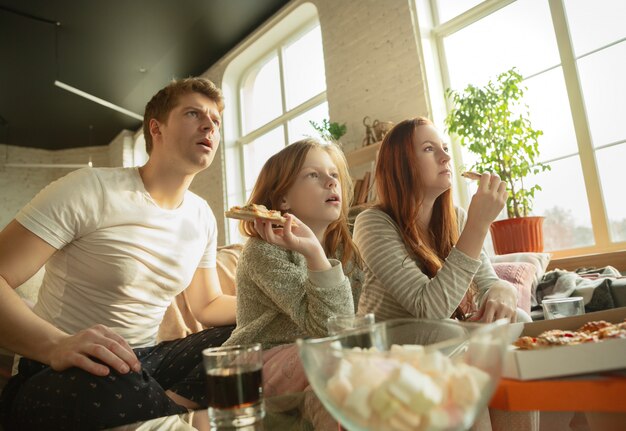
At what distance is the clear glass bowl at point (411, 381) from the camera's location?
0.38 m

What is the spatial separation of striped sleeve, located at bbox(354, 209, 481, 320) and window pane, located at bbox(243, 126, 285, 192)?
4.18m

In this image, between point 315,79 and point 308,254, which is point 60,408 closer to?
point 308,254

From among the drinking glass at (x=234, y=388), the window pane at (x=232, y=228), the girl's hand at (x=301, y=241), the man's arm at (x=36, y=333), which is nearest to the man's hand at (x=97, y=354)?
the man's arm at (x=36, y=333)

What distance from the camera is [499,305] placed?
4.07 feet

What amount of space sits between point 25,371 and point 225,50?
5.14 meters

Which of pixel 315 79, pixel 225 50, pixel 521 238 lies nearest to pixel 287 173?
pixel 521 238

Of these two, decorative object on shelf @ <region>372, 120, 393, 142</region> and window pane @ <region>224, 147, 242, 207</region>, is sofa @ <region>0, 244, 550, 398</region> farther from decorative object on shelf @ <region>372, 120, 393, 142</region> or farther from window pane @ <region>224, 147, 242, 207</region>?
window pane @ <region>224, 147, 242, 207</region>

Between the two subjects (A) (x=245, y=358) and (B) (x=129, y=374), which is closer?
(A) (x=245, y=358)

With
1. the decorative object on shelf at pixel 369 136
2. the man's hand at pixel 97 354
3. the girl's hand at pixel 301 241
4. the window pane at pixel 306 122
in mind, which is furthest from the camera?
the window pane at pixel 306 122

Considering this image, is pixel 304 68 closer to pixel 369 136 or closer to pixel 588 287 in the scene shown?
pixel 369 136

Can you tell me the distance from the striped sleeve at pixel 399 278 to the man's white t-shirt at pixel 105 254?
679mm

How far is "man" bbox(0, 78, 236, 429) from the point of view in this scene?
0.99 meters

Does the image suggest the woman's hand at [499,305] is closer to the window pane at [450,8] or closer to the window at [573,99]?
the window at [573,99]

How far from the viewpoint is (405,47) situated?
11.7ft
